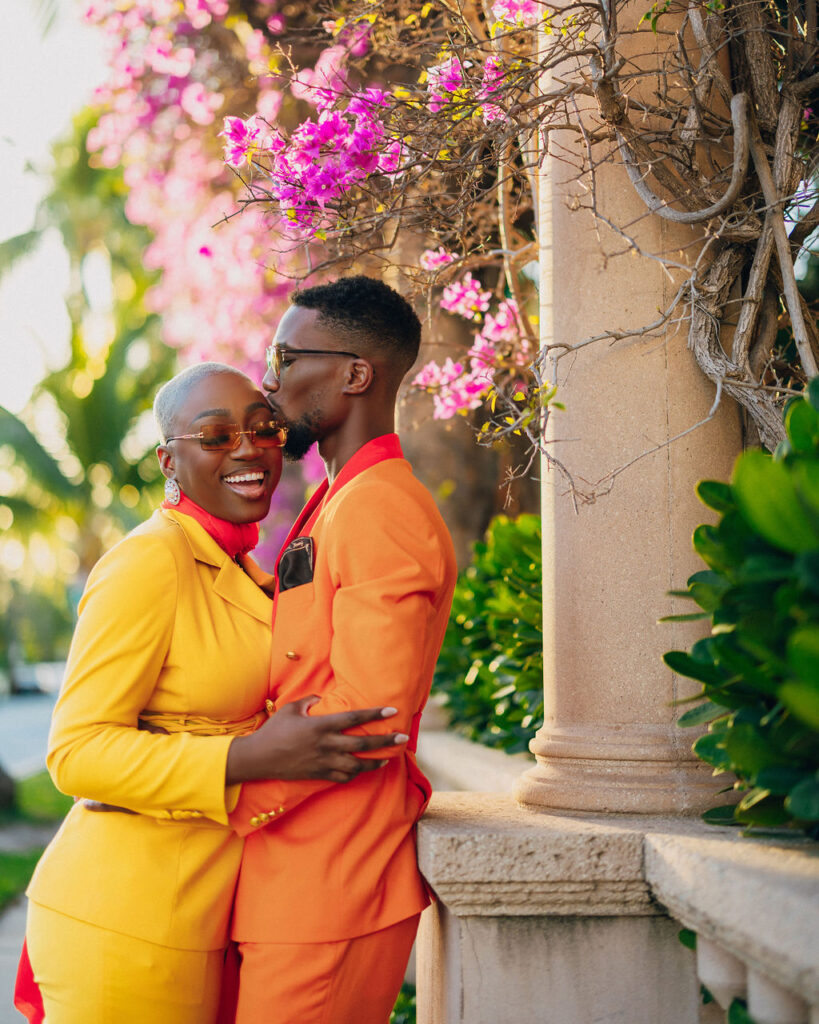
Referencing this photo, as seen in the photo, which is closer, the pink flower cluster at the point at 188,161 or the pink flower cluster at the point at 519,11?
the pink flower cluster at the point at 519,11

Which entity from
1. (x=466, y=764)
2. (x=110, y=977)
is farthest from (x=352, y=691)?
(x=466, y=764)

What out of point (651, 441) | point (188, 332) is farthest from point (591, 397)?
point (188, 332)

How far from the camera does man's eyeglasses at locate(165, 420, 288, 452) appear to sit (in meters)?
2.64

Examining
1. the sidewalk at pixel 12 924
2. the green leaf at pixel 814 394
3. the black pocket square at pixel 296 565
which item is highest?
the green leaf at pixel 814 394

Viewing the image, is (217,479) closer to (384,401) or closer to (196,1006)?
(384,401)

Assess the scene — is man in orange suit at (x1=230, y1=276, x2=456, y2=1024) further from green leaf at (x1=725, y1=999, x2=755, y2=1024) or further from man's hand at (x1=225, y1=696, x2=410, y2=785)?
green leaf at (x1=725, y1=999, x2=755, y2=1024)

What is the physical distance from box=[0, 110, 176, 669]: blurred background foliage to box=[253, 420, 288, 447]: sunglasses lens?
16.3m

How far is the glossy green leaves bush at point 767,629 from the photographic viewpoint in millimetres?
1469

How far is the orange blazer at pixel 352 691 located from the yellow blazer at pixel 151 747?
94mm

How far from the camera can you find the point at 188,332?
10.3m

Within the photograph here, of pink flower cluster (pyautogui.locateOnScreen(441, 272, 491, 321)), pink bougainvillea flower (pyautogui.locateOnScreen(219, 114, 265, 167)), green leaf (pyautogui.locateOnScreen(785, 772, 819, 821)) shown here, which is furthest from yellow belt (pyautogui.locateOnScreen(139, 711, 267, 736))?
pink flower cluster (pyautogui.locateOnScreen(441, 272, 491, 321))

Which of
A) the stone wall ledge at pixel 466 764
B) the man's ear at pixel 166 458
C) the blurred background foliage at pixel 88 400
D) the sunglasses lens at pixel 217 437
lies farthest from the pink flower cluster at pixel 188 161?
the blurred background foliage at pixel 88 400

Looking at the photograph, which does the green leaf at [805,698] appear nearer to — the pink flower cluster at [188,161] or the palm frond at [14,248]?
the pink flower cluster at [188,161]

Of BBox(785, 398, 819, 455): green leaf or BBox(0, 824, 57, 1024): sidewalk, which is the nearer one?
BBox(785, 398, 819, 455): green leaf
